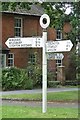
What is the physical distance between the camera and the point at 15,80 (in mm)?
30812

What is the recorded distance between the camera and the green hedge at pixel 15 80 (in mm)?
30344

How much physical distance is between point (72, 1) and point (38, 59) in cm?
1497

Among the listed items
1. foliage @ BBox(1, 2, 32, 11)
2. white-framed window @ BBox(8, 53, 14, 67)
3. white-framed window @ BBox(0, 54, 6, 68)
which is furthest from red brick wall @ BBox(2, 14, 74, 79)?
foliage @ BBox(1, 2, 32, 11)

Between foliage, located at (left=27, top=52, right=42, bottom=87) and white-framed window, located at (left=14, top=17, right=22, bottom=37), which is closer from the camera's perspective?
foliage, located at (left=27, top=52, right=42, bottom=87)

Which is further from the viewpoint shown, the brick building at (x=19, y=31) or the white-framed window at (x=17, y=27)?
the white-framed window at (x=17, y=27)

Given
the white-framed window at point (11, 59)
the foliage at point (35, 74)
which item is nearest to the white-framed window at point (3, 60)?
the white-framed window at point (11, 59)

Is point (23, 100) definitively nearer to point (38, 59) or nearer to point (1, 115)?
point (1, 115)

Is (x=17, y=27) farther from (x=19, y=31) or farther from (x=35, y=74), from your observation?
(x=35, y=74)

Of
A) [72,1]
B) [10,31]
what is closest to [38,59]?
[10,31]

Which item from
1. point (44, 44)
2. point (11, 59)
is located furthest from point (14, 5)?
point (11, 59)

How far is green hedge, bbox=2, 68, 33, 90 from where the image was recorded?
99.6 ft

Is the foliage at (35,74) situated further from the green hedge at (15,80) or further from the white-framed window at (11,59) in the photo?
the white-framed window at (11,59)

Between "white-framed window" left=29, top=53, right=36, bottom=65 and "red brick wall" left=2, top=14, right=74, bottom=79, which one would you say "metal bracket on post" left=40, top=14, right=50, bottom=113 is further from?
"white-framed window" left=29, top=53, right=36, bottom=65

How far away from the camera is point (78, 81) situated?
39.0 m
